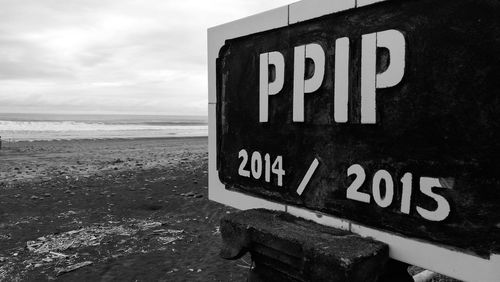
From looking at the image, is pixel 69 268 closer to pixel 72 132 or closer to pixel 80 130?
pixel 72 132

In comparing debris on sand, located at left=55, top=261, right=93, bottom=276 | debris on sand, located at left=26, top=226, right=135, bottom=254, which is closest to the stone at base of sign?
debris on sand, located at left=55, top=261, right=93, bottom=276

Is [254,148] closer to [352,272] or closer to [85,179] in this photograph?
[352,272]

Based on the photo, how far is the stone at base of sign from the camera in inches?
74.7

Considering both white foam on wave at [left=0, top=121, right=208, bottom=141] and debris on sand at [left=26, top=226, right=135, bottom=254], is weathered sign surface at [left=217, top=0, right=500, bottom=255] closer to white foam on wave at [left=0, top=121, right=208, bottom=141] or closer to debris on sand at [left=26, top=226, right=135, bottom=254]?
debris on sand at [left=26, top=226, right=135, bottom=254]

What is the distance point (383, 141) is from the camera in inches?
79.2

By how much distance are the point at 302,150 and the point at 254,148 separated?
1.57ft

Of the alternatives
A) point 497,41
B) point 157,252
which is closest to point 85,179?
point 157,252

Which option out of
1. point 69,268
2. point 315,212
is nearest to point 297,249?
point 315,212

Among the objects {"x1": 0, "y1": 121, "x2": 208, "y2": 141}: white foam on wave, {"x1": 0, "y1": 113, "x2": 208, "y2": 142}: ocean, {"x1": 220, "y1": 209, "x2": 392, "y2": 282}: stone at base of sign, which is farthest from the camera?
{"x1": 0, "y1": 113, "x2": 208, "y2": 142}: ocean

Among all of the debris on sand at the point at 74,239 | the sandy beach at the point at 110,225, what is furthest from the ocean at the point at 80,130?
the debris on sand at the point at 74,239

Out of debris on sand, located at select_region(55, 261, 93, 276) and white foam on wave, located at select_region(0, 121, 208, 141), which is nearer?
debris on sand, located at select_region(55, 261, 93, 276)

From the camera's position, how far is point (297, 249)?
6.93 feet

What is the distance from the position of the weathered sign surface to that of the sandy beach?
3.53 m

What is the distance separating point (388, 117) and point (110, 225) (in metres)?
6.96
